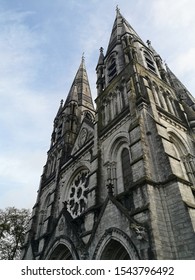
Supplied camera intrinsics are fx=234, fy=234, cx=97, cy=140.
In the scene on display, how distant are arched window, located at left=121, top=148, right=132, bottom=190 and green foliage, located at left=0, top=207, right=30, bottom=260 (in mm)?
16758

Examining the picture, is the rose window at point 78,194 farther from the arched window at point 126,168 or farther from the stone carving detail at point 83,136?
the arched window at point 126,168

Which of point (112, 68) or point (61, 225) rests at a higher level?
point (112, 68)

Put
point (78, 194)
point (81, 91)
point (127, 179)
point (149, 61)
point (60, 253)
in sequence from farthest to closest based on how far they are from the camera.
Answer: point (81, 91)
point (149, 61)
point (78, 194)
point (60, 253)
point (127, 179)

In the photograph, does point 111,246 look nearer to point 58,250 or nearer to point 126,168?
point 126,168

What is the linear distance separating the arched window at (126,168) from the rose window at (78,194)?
4206 millimetres

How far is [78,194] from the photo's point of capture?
677 inches

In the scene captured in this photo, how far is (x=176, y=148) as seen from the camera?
1358cm

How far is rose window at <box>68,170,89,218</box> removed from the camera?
53.0 feet

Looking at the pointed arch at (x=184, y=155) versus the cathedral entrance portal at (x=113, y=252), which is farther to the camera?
the pointed arch at (x=184, y=155)

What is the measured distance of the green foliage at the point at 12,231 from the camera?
24.2 metres

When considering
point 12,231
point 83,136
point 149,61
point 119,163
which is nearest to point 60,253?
point 119,163

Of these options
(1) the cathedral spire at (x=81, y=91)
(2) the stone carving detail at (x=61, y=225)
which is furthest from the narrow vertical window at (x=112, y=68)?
(2) the stone carving detail at (x=61, y=225)

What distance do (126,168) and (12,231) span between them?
59.8 ft
